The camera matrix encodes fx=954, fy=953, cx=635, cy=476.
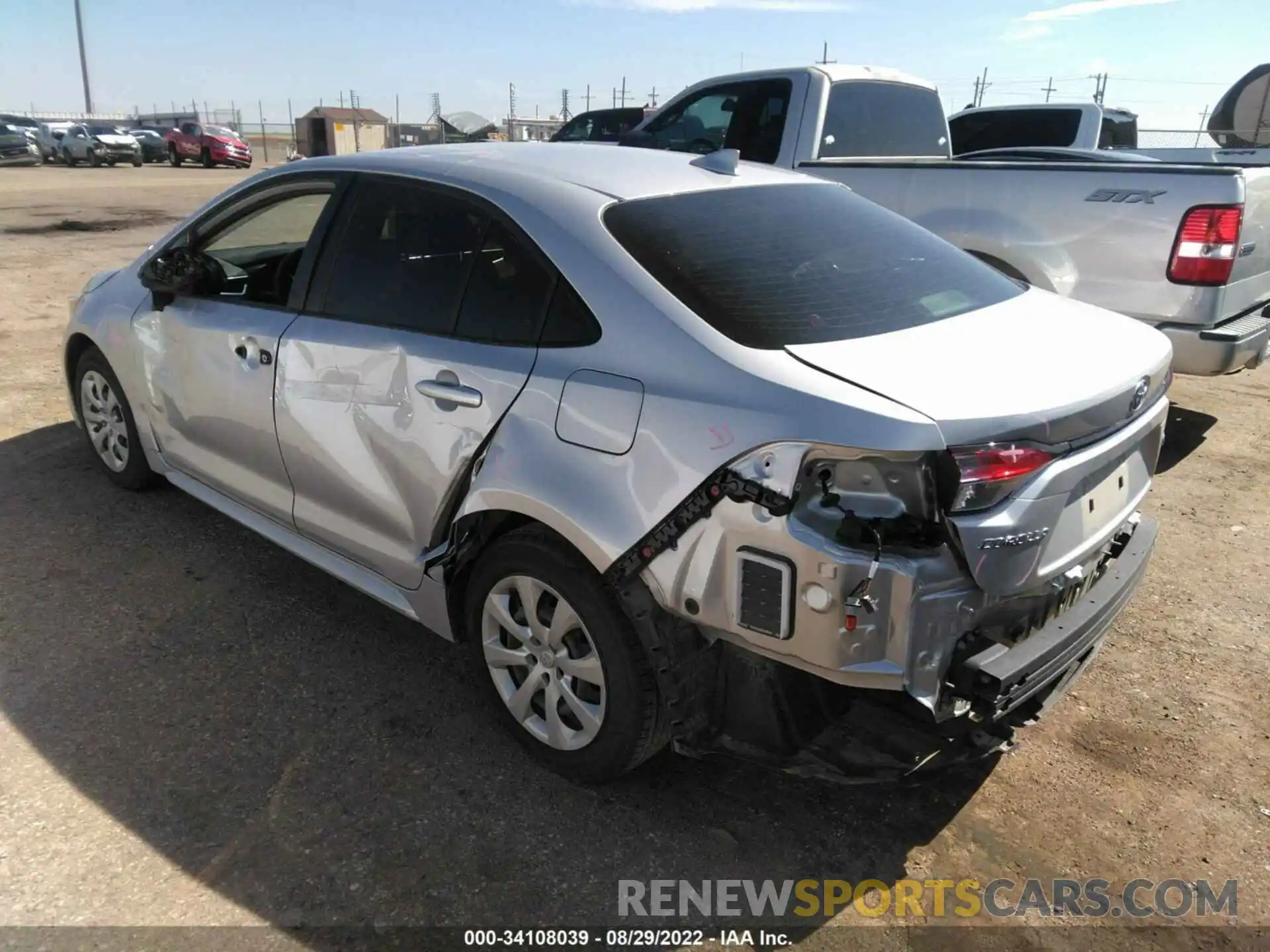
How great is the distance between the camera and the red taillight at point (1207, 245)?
15.6 feet

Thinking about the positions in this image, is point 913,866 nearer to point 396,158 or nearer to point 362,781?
point 362,781

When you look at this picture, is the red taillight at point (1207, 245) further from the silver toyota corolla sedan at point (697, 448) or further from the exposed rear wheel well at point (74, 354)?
the exposed rear wheel well at point (74, 354)

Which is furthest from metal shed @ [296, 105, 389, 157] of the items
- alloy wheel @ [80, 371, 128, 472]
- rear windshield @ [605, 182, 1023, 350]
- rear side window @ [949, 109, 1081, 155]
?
rear windshield @ [605, 182, 1023, 350]

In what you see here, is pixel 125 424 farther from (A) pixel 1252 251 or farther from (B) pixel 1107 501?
→ (A) pixel 1252 251

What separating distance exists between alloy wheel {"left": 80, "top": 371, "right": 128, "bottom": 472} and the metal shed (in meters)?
32.2

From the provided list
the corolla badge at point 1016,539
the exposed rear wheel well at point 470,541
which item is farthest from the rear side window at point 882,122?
the corolla badge at point 1016,539

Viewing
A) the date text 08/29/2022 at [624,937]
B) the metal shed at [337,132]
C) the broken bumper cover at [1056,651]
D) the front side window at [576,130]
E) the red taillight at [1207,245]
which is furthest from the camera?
the metal shed at [337,132]

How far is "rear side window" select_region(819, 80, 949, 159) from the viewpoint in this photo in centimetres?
682

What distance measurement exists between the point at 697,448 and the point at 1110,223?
3.89 metres

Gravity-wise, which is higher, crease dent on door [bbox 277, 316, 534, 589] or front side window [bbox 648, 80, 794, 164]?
front side window [bbox 648, 80, 794, 164]

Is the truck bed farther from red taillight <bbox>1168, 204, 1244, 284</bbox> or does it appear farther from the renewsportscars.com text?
the renewsportscars.com text

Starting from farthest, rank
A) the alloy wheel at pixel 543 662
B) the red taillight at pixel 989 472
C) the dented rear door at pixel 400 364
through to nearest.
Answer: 1. the dented rear door at pixel 400 364
2. the alloy wheel at pixel 543 662
3. the red taillight at pixel 989 472

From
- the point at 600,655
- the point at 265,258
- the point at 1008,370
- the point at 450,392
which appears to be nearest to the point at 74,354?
the point at 265,258

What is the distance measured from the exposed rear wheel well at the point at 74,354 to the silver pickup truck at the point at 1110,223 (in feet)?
14.7
